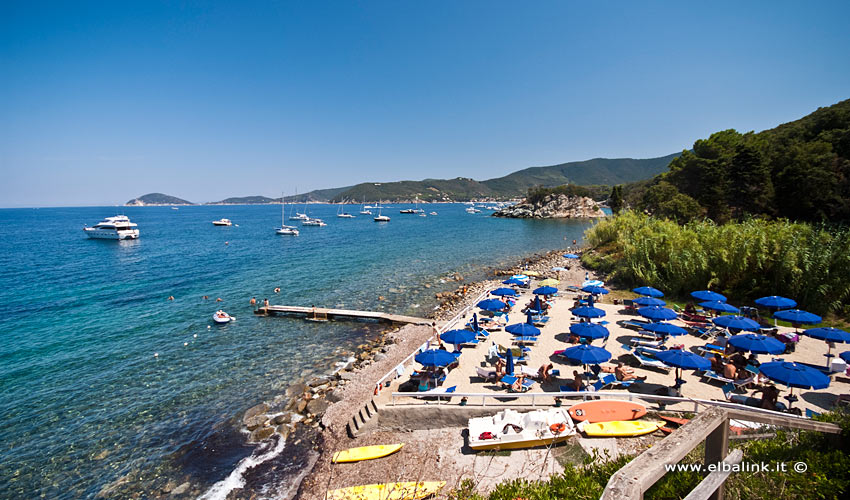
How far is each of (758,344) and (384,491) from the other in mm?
14941

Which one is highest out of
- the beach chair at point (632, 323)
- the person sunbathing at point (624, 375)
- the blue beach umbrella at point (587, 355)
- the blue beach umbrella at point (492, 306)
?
the blue beach umbrella at point (587, 355)

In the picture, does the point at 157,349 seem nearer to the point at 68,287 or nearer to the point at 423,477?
the point at 423,477

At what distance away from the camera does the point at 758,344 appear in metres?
13.8

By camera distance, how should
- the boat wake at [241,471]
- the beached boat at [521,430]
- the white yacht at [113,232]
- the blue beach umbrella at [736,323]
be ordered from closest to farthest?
1. the beached boat at [521,430]
2. the boat wake at [241,471]
3. the blue beach umbrella at [736,323]
4. the white yacht at [113,232]

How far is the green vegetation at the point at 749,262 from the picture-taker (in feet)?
66.8

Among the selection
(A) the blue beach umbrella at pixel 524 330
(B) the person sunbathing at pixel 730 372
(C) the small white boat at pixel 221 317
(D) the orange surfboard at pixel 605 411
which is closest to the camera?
(D) the orange surfboard at pixel 605 411

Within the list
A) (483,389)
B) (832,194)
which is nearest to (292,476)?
(483,389)

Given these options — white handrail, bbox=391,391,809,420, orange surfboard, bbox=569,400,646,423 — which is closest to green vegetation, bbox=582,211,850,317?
white handrail, bbox=391,391,809,420

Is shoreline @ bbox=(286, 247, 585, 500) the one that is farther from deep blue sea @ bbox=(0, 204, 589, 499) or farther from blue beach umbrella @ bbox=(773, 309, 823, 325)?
blue beach umbrella @ bbox=(773, 309, 823, 325)

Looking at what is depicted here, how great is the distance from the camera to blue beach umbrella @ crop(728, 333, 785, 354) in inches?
527

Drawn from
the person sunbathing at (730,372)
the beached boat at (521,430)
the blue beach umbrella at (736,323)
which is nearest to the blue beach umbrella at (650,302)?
the blue beach umbrella at (736,323)

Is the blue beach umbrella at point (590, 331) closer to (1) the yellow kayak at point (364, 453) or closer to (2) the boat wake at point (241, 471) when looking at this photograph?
(1) the yellow kayak at point (364, 453)

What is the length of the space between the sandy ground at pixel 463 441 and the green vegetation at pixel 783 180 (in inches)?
994

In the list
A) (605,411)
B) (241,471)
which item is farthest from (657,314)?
(241,471)
